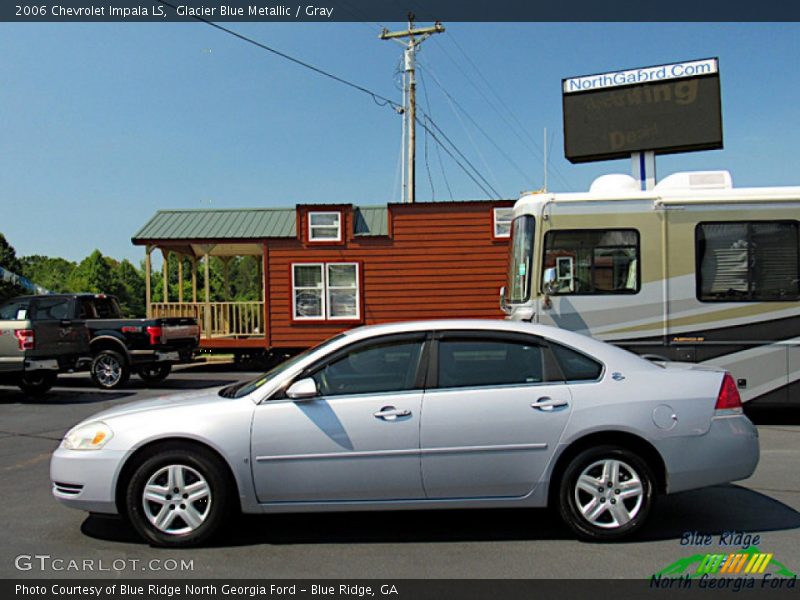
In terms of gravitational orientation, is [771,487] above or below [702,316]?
below

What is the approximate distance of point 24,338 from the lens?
1204cm

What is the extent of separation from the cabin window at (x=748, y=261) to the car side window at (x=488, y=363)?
534 centimetres

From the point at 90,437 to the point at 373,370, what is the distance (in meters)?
1.97

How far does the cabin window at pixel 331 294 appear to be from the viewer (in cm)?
1792

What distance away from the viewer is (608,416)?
14.9 feet

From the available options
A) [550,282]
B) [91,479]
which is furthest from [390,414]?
[550,282]

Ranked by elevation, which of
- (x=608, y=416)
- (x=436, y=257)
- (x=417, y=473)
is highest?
(x=436, y=257)

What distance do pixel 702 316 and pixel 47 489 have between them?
792 centimetres

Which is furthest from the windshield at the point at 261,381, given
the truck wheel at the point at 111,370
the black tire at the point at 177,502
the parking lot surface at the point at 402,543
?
the truck wheel at the point at 111,370

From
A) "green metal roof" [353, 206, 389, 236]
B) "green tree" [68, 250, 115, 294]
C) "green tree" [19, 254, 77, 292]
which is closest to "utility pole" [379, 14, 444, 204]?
"green metal roof" [353, 206, 389, 236]

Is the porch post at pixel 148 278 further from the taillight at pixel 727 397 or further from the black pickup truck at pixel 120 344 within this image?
the taillight at pixel 727 397

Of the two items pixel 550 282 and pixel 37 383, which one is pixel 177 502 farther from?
pixel 37 383

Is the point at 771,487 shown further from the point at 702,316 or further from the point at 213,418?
the point at 213,418

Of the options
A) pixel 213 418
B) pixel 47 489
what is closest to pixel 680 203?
pixel 213 418
